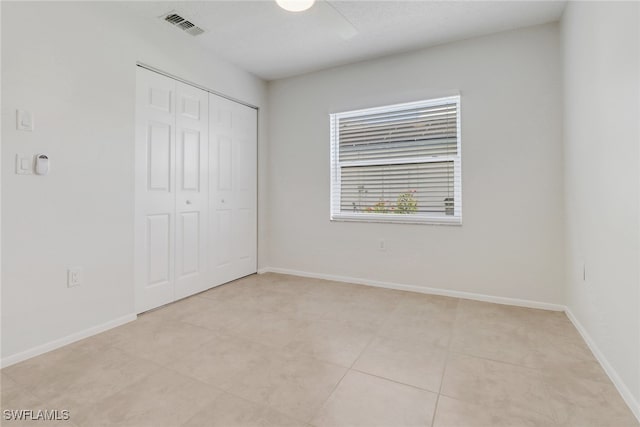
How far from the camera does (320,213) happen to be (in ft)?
12.6

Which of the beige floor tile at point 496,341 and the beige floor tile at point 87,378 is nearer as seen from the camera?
the beige floor tile at point 87,378

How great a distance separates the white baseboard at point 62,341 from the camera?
188cm

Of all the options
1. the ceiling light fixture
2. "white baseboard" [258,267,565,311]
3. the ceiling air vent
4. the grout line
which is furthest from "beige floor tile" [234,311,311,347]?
the ceiling air vent

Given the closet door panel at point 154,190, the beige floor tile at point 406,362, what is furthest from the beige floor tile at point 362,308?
the closet door panel at point 154,190

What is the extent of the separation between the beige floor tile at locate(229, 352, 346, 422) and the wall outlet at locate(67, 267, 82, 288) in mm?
1430

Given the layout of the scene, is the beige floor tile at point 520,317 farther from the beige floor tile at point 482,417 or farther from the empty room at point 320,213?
the beige floor tile at point 482,417

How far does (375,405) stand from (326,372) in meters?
0.36

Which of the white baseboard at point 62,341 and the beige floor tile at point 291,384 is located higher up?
the white baseboard at point 62,341

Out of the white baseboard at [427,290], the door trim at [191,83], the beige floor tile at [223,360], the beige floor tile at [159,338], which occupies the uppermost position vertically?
the door trim at [191,83]

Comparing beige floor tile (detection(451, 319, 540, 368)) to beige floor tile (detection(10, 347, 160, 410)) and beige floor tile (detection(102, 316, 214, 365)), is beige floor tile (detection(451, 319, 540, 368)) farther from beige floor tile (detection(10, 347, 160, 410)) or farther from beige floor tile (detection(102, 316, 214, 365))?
beige floor tile (detection(10, 347, 160, 410))

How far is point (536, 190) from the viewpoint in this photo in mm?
2777

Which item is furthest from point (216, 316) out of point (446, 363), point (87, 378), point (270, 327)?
point (446, 363)

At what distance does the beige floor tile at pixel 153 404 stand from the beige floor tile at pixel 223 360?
0.23 ft

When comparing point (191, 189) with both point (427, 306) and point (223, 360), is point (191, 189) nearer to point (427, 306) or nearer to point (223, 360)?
point (223, 360)
